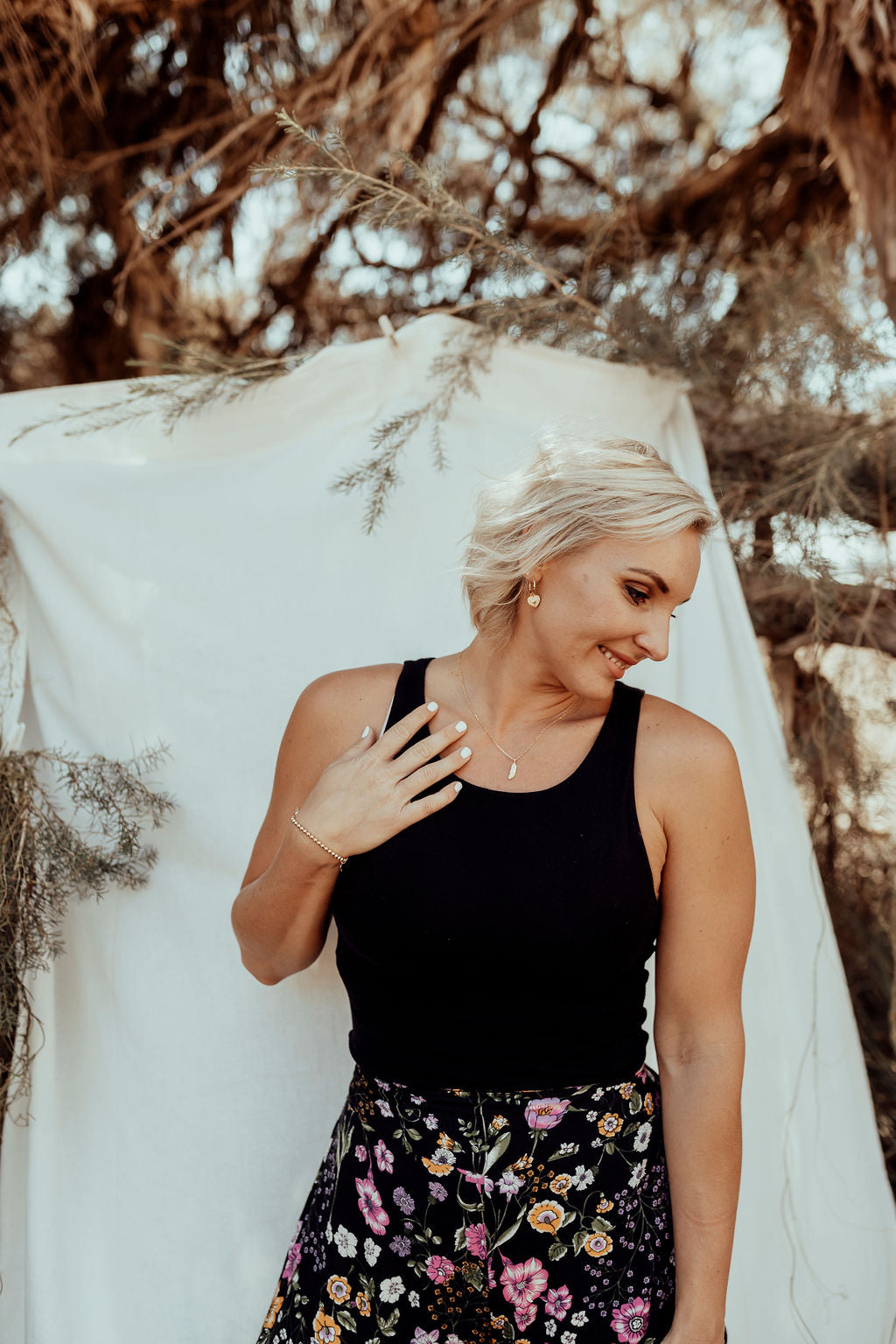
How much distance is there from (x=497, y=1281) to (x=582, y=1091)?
0.24m

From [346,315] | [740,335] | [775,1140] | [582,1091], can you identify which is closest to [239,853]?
[582,1091]

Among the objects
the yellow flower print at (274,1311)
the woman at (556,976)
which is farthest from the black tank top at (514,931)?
the yellow flower print at (274,1311)

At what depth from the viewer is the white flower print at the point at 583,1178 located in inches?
50.3

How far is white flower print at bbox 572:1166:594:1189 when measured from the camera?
Answer: 128 centimetres

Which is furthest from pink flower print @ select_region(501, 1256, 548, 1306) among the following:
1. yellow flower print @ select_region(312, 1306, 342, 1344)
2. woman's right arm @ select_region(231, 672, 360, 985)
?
woman's right arm @ select_region(231, 672, 360, 985)

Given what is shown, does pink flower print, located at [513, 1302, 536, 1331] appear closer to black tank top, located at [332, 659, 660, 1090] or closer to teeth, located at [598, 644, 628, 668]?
black tank top, located at [332, 659, 660, 1090]

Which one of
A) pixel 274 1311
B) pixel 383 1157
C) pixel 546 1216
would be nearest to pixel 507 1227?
pixel 546 1216

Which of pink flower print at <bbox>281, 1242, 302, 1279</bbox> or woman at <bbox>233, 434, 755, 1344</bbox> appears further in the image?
pink flower print at <bbox>281, 1242, 302, 1279</bbox>

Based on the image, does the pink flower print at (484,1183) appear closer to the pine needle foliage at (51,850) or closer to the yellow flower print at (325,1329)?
the yellow flower print at (325,1329)

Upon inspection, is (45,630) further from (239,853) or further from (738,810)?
(738,810)

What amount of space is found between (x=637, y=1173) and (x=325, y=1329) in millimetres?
423

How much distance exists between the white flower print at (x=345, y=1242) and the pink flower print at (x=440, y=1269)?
0.35 feet

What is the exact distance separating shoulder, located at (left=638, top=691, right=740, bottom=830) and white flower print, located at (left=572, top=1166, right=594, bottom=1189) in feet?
1.36

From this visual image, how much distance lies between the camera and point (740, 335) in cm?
211
